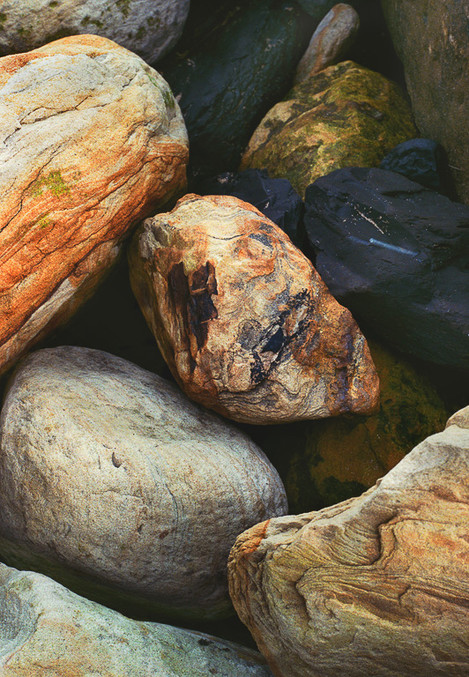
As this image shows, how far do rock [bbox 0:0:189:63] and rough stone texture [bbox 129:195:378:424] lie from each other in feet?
4.35

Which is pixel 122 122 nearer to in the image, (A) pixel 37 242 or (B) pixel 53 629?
(A) pixel 37 242

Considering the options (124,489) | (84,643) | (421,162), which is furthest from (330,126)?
(84,643)

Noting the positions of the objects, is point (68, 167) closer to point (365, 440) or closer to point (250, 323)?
point (250, 323)

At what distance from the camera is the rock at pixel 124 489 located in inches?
102

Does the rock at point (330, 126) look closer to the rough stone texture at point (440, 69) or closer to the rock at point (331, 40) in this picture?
the rock at point (331, 40)

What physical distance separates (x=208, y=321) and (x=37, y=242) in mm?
853

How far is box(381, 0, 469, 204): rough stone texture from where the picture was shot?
10.6ft

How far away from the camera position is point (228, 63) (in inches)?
161

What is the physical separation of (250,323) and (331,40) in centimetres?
249

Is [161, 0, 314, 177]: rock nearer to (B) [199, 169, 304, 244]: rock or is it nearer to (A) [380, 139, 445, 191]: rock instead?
(B) [199, 169, 304, 244]: rock

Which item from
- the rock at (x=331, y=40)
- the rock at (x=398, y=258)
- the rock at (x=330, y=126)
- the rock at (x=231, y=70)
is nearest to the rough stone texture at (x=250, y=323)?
the rock at (x=398, y=258)

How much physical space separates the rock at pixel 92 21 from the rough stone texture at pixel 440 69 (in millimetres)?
1383

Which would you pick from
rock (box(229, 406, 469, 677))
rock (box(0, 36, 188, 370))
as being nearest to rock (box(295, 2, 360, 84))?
rock (box(0, 36, 188, 370))

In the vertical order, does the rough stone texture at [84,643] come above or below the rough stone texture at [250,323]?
below
